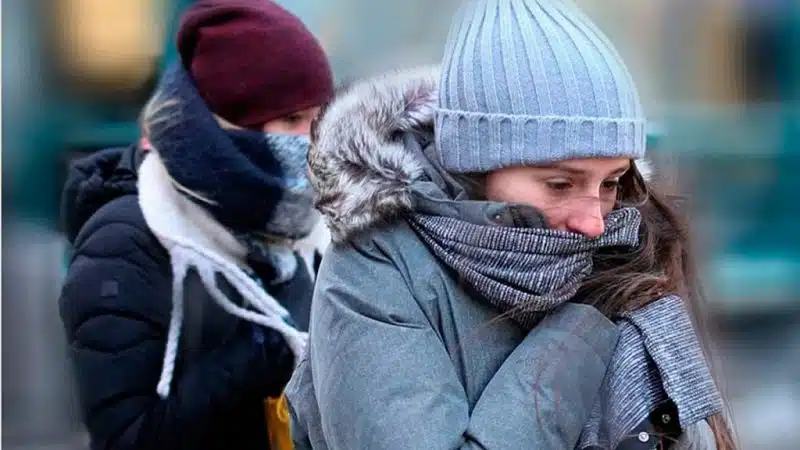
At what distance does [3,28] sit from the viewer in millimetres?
3049

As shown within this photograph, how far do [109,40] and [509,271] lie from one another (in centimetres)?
213

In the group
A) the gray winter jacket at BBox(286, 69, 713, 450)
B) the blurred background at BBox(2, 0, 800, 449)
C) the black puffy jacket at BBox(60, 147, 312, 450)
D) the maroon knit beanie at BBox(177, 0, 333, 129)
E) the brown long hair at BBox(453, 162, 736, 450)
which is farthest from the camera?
the blurred background at BBox(2, 0, 800, 449)

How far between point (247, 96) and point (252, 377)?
0.54 meters

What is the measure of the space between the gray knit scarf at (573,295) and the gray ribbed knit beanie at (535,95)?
0.07m

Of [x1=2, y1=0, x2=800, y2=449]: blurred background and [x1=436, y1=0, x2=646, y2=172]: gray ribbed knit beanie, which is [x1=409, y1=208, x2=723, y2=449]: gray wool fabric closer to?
[x1=436, y1=0, x2=646, y2=172]: gray ribbed knit beanie

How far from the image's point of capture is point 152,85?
322cm

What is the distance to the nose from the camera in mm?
1366

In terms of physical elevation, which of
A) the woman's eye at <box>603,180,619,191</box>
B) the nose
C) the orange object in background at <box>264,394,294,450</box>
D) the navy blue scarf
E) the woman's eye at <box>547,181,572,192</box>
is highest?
the woman's eye at <box>547,181,572,192</box>

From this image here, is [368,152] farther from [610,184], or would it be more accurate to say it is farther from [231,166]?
[231,166]

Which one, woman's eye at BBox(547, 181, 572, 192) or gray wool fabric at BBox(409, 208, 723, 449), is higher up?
woman's eye at BBox(547, 181, 572, 192)

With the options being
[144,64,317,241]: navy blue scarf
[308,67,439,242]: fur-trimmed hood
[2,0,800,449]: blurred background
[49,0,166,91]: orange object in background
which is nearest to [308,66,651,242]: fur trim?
[308,67,439,242]: fur-trimmed hood

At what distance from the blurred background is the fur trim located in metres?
1.19

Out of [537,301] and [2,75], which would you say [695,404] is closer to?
[537,301]

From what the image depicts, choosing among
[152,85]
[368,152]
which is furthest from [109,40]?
[368,152]
